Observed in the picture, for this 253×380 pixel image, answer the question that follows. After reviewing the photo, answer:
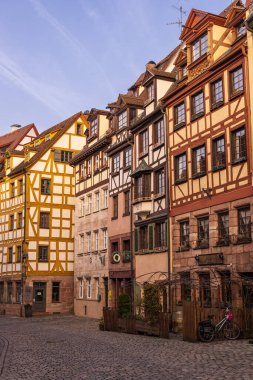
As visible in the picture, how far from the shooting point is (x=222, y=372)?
1183 cm

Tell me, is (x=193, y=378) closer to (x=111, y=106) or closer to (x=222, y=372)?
(x=222, y=372)

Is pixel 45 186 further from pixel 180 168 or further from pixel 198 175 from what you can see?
pixel 198 175

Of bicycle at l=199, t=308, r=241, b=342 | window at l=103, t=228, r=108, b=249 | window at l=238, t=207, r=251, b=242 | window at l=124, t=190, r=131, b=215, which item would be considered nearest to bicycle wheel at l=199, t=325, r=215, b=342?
bicycle at l=199, t=308, r=241, b=342

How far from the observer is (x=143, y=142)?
30094mm

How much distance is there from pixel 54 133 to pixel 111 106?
490 inches

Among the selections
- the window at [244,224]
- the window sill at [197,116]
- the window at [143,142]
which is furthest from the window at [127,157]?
the window at [244,224]

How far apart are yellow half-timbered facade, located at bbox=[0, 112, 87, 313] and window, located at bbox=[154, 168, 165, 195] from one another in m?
17.6

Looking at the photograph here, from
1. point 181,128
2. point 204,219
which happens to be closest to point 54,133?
point 181,128

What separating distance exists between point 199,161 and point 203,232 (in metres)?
3.09

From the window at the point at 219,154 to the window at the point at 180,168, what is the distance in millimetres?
2445

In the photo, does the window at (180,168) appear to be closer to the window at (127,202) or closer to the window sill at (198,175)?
the window sill at (198,175)

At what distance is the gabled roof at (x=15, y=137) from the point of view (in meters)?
52.8

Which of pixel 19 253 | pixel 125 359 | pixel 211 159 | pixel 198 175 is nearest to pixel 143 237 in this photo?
pixel 198 175

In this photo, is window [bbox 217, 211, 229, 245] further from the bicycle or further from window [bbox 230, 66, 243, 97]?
window [bbox 230, 66, 243, 97]
